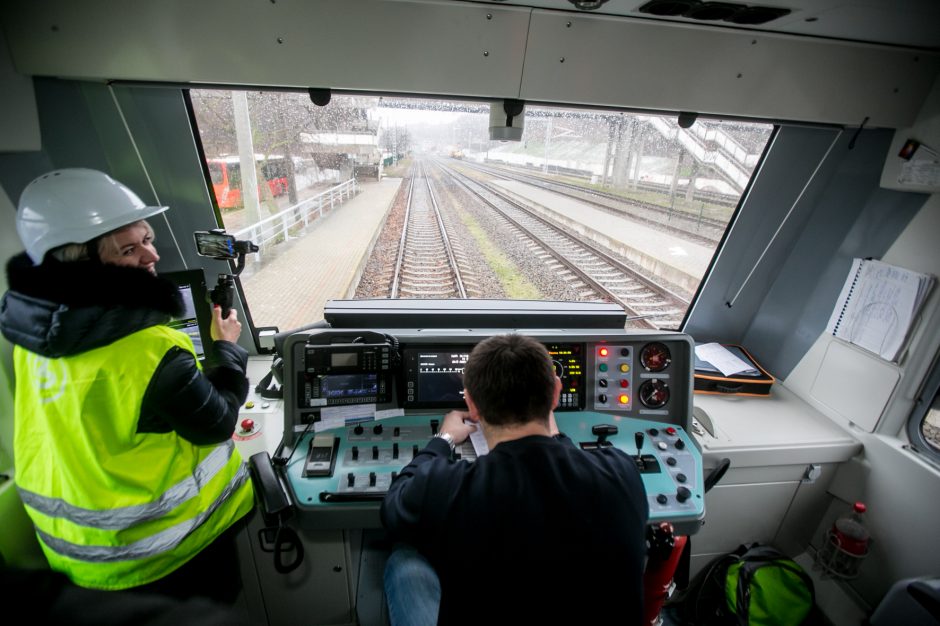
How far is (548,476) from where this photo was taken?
0.90 metres

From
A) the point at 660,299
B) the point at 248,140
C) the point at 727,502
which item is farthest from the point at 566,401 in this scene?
the point at 248,140

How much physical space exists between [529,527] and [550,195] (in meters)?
2.17

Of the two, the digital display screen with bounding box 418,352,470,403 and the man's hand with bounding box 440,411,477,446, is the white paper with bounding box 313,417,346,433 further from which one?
the man's hand with bounding box 440,411,477,446

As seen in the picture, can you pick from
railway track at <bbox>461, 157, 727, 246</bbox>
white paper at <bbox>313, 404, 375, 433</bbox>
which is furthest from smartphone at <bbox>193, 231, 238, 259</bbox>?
railway track at <bbox>461, 157, 727, 246</bbox>

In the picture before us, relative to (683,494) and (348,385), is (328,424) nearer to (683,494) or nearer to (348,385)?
(348,385)

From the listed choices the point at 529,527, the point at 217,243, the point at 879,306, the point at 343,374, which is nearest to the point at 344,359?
→ the point at 343,374

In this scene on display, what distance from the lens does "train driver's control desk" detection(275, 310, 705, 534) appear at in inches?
58.2

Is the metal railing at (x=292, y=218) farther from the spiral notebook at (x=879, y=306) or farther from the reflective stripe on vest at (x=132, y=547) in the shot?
the spiral notebook at (x=879, y=306)

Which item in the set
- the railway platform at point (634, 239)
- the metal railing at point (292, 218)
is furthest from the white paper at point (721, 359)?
the metal railing at point (292, 218)

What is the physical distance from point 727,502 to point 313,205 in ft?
8.45

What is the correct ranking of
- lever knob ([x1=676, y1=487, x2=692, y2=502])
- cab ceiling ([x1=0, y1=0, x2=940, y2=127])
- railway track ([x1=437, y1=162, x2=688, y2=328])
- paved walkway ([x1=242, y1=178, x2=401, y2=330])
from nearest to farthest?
cab ceiling ([x1=0, y1=0, x2=940, y2=127])
lever knob ([x1=676, y1=487, x2=692, y2=502])
paved walkway ([x1=242, y1=178, x2=401, y2=330])
railway track ([x1=437, y1=162, x2=688, y2=328])

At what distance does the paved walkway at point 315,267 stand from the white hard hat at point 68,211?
1.11 m

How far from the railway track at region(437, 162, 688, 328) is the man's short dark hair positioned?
1.61 m

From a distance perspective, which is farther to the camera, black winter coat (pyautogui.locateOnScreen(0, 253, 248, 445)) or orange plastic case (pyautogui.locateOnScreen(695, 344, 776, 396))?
orange plastic case (pyautogui.locateOnScreen(695, 344, 776, 396))
